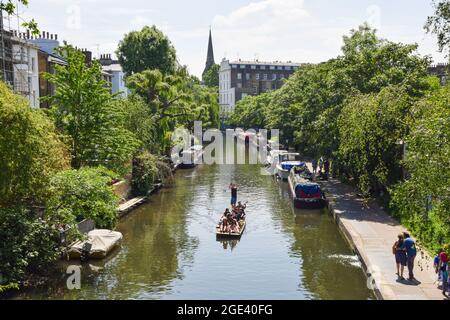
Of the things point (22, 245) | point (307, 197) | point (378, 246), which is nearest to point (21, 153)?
point (22, 245)

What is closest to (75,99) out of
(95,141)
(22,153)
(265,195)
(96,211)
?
(95,141)

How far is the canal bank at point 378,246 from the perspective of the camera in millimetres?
18969

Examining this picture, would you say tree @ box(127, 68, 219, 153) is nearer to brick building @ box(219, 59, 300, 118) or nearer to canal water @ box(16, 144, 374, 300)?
canal water @ box(16, 144, 374, 300)

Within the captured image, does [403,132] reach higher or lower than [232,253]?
higher

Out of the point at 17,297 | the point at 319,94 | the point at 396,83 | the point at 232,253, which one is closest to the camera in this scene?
the point at 17,297

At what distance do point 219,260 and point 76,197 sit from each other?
23.6ft

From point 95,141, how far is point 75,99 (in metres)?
2.81

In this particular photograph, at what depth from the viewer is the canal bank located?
1897 centimetres

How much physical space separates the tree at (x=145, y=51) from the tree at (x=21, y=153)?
50.0m

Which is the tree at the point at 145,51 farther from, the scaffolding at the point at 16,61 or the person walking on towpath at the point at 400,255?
the person walking on towpath at the point at 400,255

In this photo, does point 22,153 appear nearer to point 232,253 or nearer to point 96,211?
point 96,211

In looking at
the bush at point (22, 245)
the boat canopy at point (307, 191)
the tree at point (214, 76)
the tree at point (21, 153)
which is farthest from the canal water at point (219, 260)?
the tree at point (214, 76)

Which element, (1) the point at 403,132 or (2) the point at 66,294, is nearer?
(2) the point at 66,294
